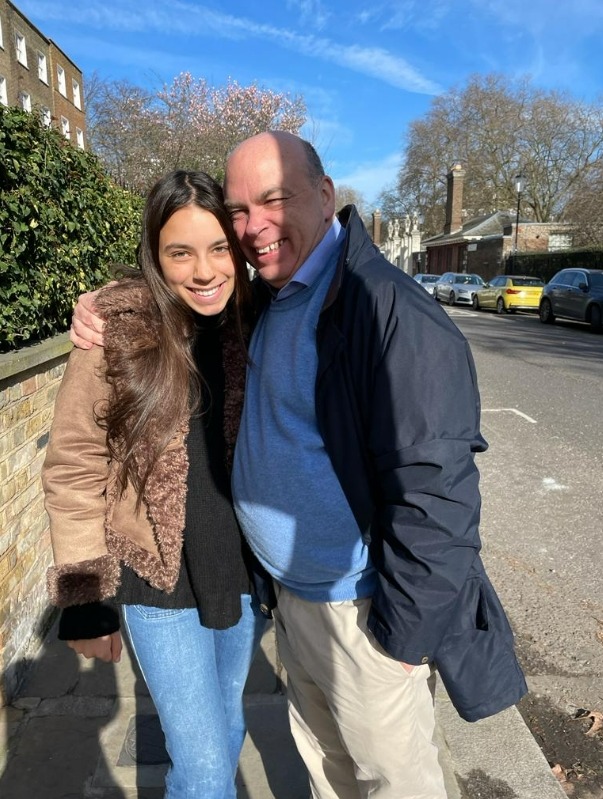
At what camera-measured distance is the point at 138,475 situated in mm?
1660

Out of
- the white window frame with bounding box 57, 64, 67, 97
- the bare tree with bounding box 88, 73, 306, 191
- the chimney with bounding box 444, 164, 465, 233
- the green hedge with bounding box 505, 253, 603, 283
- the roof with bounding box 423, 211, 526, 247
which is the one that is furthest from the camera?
the chimney with bounding box 444, 164, 465, 233

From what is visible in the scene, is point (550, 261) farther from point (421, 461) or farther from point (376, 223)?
point (376, 223)

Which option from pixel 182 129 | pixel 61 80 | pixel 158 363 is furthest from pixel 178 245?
pixel 61 80

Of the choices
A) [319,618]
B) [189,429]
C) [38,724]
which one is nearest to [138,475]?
[189,429]

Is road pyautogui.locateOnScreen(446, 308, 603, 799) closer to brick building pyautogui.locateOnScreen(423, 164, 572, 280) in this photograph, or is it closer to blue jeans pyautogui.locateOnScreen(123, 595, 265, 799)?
blue jeans pyautogui.locateOnScreen(123, 595, 265, 799)

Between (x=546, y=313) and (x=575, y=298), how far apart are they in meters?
2.05

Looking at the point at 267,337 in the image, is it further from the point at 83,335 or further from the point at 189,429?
the point at 83,335

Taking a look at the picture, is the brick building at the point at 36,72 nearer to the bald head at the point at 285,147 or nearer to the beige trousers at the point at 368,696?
the bald head at the point at 285,147

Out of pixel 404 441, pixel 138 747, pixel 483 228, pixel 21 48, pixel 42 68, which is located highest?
pixel 42 68

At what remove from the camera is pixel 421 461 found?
1344mm

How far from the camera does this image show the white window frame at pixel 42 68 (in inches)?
1278

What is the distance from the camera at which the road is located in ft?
9.08

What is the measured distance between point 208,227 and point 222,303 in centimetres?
21

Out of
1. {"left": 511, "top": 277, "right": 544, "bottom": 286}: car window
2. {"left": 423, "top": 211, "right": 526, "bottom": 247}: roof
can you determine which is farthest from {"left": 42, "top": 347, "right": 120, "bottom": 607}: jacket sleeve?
{"left": 423, "top": 211, "right": 526, "bottom": 247}: roof
